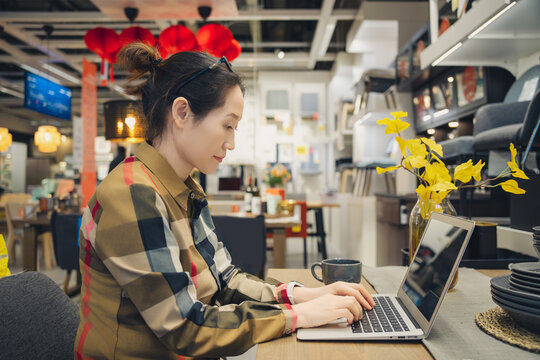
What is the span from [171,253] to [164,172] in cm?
23

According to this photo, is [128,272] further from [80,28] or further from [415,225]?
[80,28]

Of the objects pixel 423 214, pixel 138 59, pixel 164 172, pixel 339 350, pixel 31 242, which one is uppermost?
pixel 138 59

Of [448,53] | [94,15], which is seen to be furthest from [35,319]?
[94,15]

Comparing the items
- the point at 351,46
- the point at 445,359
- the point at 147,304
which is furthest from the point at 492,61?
the point at 351,46

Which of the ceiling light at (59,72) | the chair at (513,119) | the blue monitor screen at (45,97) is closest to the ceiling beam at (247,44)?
the blue monitor screen at (45,97)

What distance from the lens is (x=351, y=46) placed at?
5754 millimetres

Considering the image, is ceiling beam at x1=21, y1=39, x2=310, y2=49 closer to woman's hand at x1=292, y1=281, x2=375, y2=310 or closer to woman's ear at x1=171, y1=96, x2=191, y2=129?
woman's ear at x1=171, y1=96, x2=191, y2=129

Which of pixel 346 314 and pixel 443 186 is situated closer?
pixel 346 314

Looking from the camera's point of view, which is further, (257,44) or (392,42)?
(257,44)

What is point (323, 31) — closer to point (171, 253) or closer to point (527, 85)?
point (527, 85)

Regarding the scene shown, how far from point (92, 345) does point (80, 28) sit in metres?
7.36

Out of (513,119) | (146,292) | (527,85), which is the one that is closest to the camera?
(146,292)

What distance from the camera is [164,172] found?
0.94 m

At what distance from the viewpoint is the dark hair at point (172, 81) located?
94 cm
